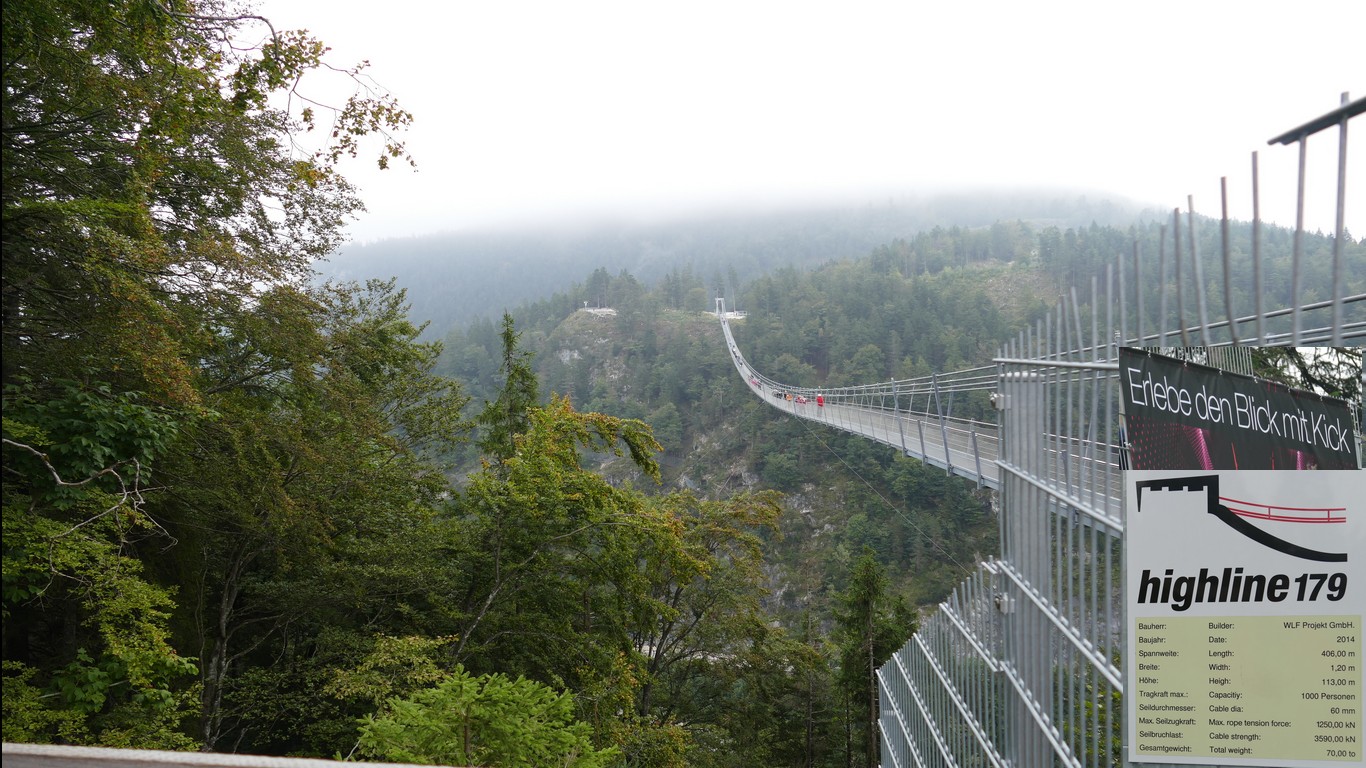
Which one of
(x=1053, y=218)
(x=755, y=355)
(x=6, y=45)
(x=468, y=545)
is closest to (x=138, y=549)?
(x=468, y=545)

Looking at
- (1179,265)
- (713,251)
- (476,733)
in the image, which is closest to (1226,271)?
(1179,265)

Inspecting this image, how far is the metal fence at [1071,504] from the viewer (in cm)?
163

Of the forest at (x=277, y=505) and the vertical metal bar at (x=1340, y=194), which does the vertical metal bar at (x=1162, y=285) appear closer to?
the forest at (x=277, y=505)

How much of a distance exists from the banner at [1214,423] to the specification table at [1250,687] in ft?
1.15

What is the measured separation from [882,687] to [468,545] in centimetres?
349

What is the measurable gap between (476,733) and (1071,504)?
264cm

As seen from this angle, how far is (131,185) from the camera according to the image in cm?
354

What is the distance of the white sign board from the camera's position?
5.49 ft

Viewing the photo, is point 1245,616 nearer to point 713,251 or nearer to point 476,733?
point 476,733

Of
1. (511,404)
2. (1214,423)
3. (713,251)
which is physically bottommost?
(511,404)

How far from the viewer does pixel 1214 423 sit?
179cm

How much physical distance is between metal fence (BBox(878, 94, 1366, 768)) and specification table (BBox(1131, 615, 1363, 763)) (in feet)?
0.30

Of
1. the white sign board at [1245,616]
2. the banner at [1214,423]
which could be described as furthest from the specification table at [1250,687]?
the banner at [1214,423]

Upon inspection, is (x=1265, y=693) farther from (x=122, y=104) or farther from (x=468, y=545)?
(x=468, y=545)
